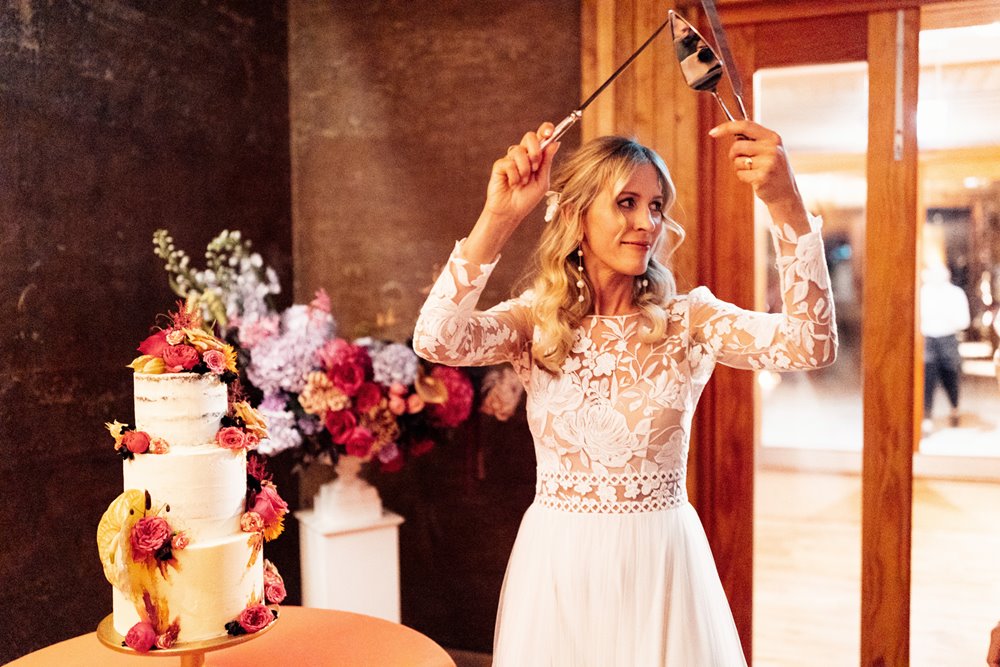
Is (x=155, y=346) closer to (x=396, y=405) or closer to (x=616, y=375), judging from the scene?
(x=616, y=375)

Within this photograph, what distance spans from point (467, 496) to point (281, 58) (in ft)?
5.95

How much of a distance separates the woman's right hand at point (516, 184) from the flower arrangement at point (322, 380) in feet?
3.56

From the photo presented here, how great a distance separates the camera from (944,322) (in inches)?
143

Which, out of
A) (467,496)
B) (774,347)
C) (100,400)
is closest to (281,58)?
(100,400)

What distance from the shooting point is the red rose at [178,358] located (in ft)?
5.20

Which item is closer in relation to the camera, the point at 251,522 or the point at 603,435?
the point at 251,522

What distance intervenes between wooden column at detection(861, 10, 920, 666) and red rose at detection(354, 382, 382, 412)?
151 centimetres

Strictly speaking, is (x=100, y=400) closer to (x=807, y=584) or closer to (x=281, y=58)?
(x=281, y=58)

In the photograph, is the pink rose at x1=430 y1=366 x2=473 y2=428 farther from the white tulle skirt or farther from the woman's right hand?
the woman's right hand

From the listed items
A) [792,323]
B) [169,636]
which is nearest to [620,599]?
[792,323]

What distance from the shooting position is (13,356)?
246 centimetres

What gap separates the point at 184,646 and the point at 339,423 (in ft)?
3.88

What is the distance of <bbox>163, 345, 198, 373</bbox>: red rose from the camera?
159 centimetres

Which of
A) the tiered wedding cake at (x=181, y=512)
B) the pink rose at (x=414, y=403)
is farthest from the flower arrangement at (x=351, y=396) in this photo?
the tiered wedding cake at (x=181, y=512)
